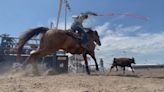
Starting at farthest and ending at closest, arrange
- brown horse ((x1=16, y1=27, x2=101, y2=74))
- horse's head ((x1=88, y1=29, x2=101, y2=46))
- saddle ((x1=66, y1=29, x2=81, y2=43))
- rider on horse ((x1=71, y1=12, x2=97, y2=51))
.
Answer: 1. horse's head ((x1=88, y1=29, x2=101, y2=46))
2. rider on horse ((x1=71, y1=12, x2=97, y2=51))
3. saddle ((x1=66, y1=29, x2=81, y2=43))
4. brown horse ((x1=16, y1=27, x2=101, y2=74))

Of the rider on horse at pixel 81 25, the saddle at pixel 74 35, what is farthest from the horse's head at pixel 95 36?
the saddle at pixel 74 35

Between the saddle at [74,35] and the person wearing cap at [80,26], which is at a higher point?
the person wearing cap at [80,26]

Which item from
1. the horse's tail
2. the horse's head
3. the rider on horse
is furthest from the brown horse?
the horse's head

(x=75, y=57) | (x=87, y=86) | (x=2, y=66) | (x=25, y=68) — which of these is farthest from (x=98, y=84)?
(x=75, y=57)

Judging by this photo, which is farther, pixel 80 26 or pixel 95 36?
pixel 95 36

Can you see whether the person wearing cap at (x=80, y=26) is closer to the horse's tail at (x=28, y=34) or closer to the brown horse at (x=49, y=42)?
the brown horse at (x=49, y=42)

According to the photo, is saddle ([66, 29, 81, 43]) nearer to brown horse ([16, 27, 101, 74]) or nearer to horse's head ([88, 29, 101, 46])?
brown horse ([16, 27, 101, 74])

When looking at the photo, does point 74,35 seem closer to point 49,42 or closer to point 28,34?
point 49,42

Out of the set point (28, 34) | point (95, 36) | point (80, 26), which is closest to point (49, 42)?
point (28, 34)

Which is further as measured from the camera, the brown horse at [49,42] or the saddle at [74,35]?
the saddle at [74,35]

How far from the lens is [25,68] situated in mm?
Result: 12969

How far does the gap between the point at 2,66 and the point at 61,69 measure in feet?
10.9

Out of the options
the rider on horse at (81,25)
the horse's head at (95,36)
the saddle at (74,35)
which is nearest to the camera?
the saddle at (74,35)

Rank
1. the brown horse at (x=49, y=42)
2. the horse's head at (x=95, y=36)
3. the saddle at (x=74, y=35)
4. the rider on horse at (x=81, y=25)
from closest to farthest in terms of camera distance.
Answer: the brown horse at (x=49, y=42), the saddle at (x=74, y=35), the rider on horse at (x=81, y=25), the horse's head at (x=95, y=36)
